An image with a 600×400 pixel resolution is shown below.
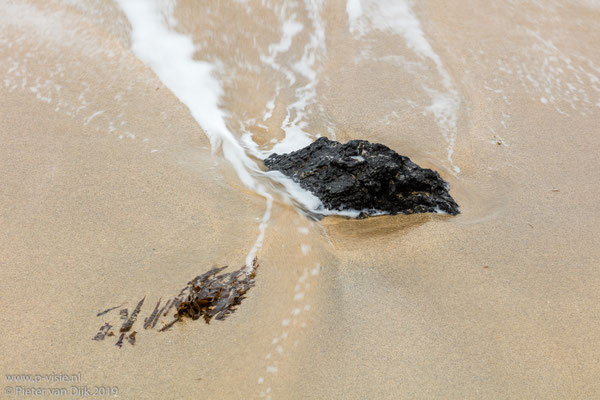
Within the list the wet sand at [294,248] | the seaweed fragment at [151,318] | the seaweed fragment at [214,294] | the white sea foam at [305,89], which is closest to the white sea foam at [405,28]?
the wet sand at [294,248]

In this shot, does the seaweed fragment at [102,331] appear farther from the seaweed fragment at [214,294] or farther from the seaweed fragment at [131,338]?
the seaweed fragment at [214,294]

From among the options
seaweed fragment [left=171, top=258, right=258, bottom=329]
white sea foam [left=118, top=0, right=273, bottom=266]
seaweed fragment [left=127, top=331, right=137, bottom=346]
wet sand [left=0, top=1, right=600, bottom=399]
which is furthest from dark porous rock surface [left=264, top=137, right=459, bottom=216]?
seaweed fragment [left=127, top=331, right=137, bottom=346]

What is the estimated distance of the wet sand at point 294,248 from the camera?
1.69m

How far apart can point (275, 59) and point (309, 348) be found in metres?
2.28

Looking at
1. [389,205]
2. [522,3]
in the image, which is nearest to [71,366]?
[389,205]

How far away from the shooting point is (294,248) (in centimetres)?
209

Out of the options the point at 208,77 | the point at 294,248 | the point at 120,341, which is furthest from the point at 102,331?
the point at 208,77

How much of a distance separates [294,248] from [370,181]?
50 cm

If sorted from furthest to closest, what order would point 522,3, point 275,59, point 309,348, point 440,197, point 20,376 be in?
point 522,3 → point 275,59 → point 440,197 → point 309,348 → point 20,376

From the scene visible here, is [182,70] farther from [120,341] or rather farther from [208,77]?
[120,341]

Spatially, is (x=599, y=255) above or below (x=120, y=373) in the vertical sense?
below

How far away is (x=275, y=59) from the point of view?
343cm

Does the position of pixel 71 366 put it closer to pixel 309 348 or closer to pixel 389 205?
pixel 309 348

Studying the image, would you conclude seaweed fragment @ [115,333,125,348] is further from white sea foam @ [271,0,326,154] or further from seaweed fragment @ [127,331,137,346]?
white sea foam @ [271,0,326,154]
